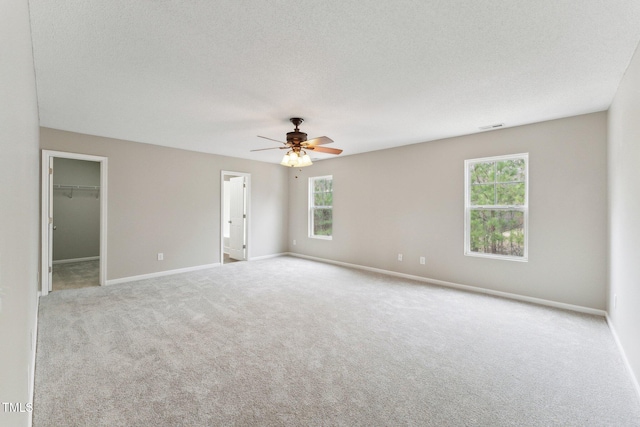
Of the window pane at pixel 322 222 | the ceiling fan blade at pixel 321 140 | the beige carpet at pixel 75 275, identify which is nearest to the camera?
the ceiling fan blade at pixel 321 140

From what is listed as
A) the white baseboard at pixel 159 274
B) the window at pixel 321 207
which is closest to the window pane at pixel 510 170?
the window at pixel 321 207

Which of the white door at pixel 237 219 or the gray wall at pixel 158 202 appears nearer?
the gray wall at pixel 158 202

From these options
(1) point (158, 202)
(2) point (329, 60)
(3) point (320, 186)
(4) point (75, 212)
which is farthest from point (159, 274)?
(2) point (329, 60)

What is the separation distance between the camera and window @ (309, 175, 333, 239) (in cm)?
699

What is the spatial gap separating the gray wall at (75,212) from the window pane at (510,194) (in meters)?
8.80

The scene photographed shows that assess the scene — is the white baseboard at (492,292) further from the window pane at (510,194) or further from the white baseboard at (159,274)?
the white baseboard at (159,274)

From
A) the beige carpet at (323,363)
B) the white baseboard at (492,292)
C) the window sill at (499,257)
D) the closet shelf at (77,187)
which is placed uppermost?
the closet shelf at (77,187)

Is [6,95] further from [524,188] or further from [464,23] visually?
[524,188]

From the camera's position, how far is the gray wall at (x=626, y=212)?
2254 millimetres

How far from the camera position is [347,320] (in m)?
3.40

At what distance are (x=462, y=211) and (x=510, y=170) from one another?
89 centimetres

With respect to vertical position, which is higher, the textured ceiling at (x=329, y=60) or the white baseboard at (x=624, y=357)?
the textured ceiling at (x=329, y=60)

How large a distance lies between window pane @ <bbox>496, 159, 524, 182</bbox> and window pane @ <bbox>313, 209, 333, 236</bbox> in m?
3.56

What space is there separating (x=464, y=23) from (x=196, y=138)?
4.34 meters
